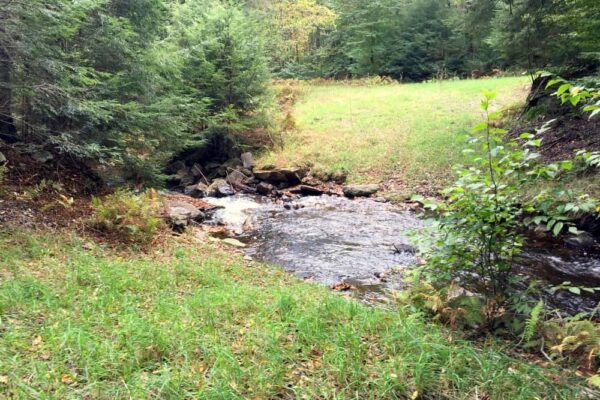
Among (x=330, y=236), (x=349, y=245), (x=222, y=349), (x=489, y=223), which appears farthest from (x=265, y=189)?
(x=222, y=349)

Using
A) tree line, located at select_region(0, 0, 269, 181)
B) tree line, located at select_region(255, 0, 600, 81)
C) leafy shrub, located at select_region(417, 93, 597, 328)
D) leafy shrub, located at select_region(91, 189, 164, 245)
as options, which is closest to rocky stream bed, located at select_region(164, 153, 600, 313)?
leafy shrub, located at select_region(417, 93, 597, 328)

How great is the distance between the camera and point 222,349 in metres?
3.69

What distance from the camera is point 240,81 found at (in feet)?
58.2

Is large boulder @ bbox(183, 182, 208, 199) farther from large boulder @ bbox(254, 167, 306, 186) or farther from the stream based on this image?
large boulder @ bbox(254, 167, 306, 186)

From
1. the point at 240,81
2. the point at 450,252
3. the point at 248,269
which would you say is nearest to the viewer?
the point at 450,252

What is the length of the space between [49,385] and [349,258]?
625 centimetres

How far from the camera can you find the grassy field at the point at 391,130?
15227mm

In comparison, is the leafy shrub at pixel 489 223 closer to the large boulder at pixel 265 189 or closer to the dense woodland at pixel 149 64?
the dense woodland at pixel 149 64

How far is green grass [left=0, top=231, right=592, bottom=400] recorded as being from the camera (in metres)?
3.25

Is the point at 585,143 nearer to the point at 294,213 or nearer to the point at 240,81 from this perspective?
the point at 294,213

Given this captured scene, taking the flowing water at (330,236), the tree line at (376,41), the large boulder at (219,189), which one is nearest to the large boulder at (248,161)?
the large boulder at (219,189)

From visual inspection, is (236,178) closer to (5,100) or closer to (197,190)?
(197,190)

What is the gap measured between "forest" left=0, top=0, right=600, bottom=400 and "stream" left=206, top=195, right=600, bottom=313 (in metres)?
0.07

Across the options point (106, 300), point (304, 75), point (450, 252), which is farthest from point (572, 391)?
point (304, 75)
